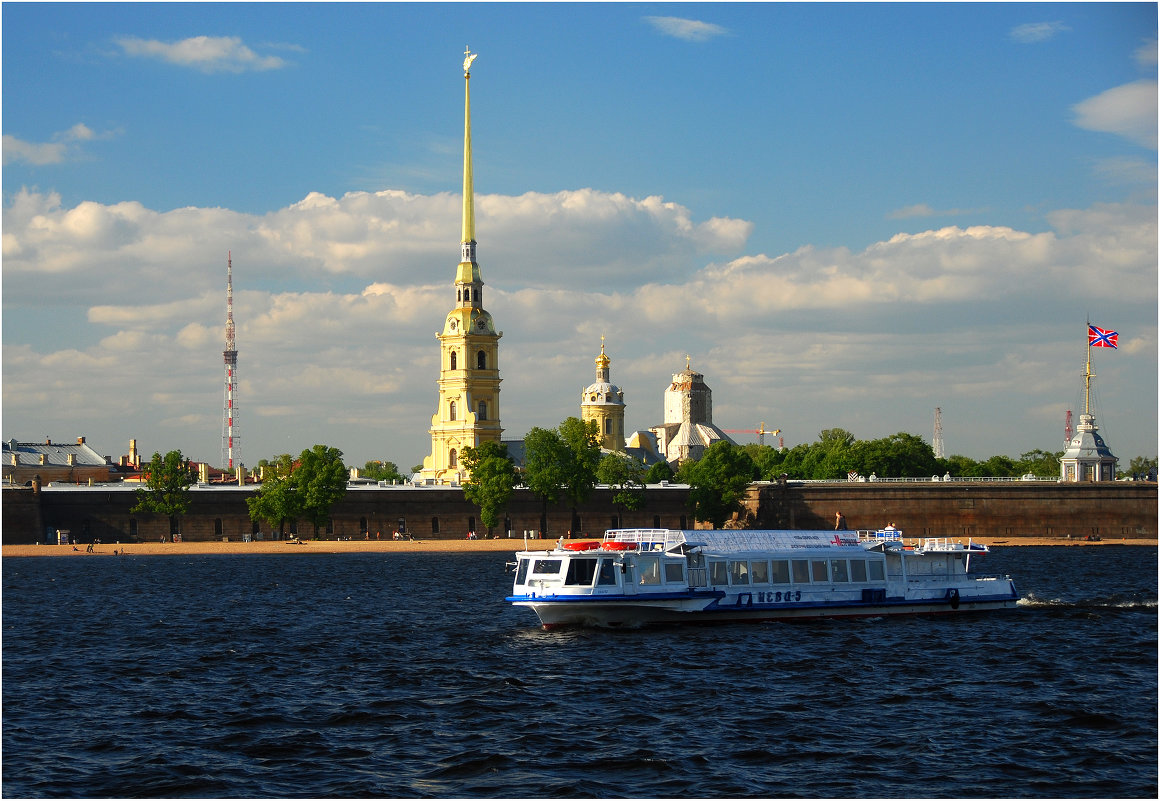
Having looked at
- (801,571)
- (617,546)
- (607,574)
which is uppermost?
(617,546)

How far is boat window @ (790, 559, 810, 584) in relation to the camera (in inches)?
2158

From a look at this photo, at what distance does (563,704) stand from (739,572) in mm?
18735

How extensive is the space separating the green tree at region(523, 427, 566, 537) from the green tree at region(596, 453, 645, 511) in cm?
567

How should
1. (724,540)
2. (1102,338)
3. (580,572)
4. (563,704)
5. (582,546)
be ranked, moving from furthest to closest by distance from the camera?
(1102,338)
(724,540)
(582,546)
(580,572)
(563,704)

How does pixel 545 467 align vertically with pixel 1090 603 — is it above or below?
above

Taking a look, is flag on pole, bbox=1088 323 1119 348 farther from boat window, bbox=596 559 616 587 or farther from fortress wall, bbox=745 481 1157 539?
boat window, bbox=596 559 616 587

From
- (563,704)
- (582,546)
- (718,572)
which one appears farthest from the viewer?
(718,572)

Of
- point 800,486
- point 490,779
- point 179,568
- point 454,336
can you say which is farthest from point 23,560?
point 490,779

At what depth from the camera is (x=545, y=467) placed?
12394cm

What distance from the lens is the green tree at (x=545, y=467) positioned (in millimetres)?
122562

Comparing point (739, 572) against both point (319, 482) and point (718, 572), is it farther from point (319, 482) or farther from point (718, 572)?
point (319, 482)

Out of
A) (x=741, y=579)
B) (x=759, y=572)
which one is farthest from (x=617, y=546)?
(x=759, y=572)

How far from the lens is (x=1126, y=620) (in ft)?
182

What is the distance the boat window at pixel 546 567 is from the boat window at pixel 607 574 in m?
1.57
